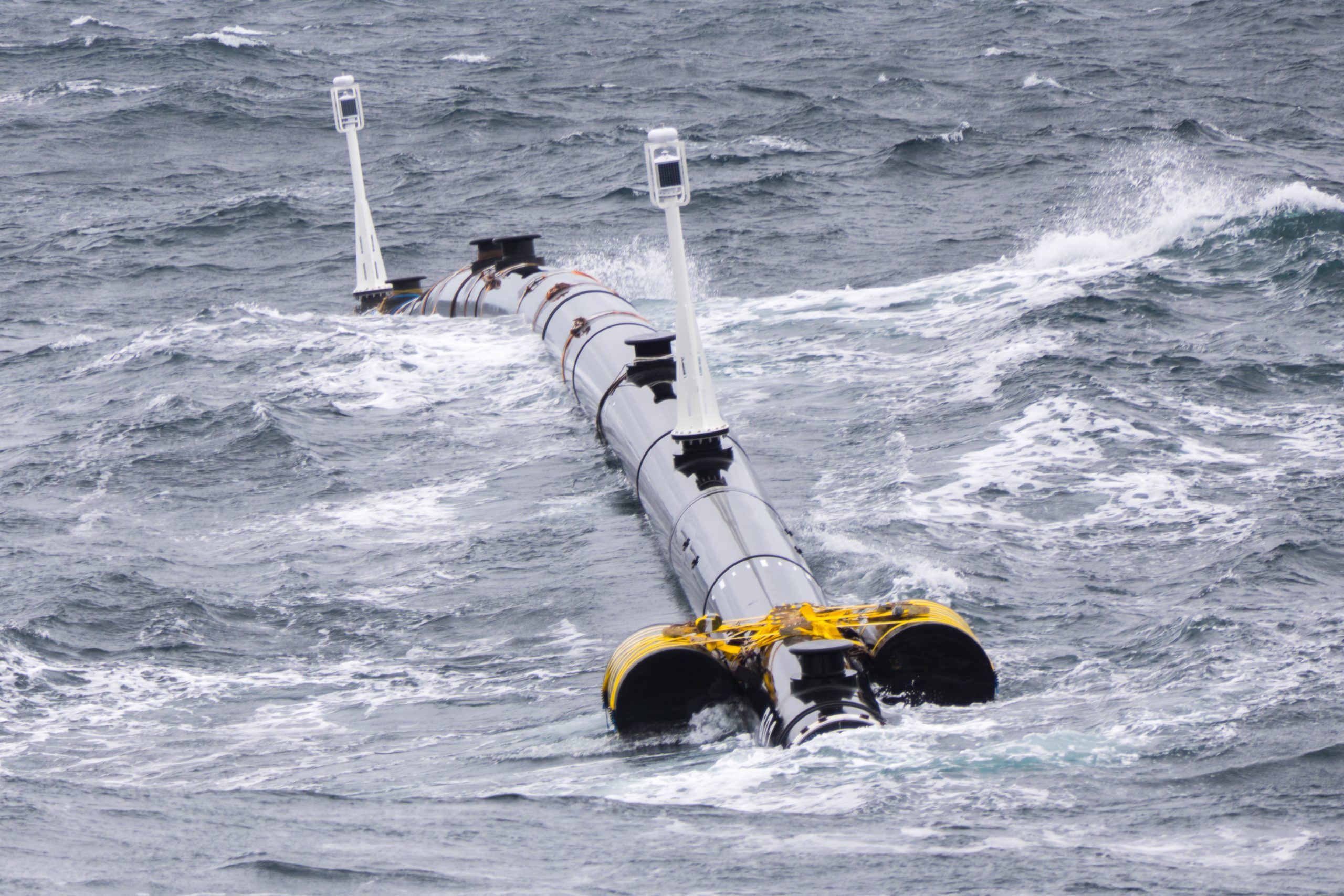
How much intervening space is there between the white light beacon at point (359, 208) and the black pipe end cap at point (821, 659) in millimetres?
19496

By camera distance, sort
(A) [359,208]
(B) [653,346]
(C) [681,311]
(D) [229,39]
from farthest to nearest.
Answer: (D) [229,39], (A) [359,208], (B) [653,346], (C) [681,311]

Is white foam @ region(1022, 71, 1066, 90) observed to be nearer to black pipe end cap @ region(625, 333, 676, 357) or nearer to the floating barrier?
the floating barrier

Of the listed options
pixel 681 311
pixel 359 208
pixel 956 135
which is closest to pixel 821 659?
pixel 681 311

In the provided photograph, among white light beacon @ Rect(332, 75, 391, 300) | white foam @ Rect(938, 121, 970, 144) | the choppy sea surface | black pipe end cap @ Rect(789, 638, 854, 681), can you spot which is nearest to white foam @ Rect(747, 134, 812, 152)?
the choppy sea surface

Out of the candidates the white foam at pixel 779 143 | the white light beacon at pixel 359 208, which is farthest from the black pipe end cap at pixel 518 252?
the white foam at pixel 779 143

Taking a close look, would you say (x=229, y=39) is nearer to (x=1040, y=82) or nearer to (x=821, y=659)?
(x=1040, y=82)

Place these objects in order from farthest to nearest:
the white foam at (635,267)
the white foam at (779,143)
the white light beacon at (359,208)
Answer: the white foam at (779,143), the white foam at (635,267), the white light beacon at (359,208)

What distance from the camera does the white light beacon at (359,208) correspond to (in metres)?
29.6

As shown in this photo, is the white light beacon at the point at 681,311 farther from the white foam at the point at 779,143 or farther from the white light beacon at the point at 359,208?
the white foam at the point at 779,143

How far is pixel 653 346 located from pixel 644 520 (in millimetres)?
2323

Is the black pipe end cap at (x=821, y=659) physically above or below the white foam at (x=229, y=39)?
below

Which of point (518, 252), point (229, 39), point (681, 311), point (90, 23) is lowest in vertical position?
point (518, 252)

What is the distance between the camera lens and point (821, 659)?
11.6m

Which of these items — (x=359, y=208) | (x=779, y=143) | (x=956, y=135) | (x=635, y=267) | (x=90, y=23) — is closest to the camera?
(x=359, y=208)
